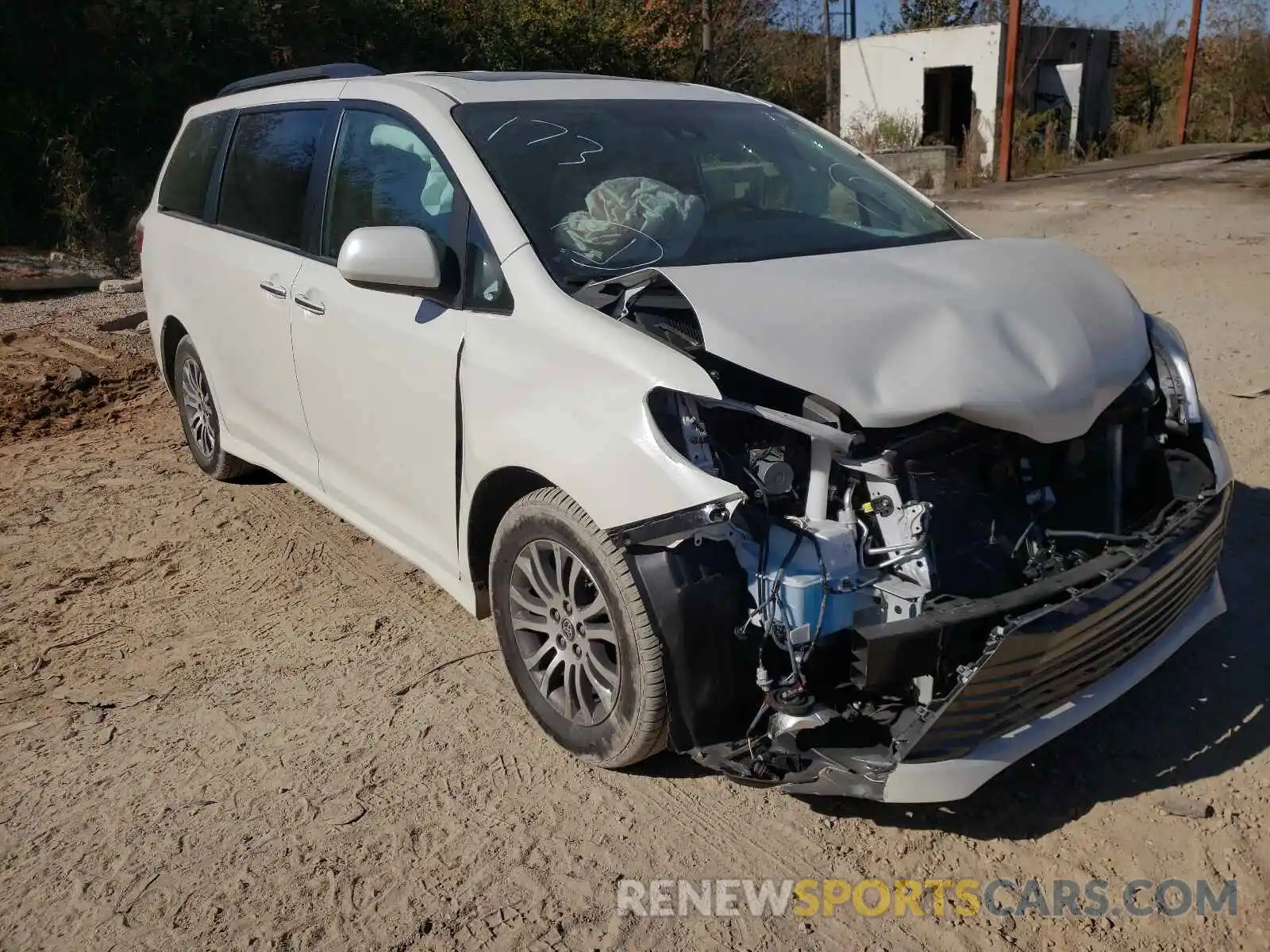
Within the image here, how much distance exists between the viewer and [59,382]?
772 cm

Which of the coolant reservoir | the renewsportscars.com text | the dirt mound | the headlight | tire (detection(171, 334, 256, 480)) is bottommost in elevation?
the dirt mound

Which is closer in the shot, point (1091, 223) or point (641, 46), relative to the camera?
point (1091, 223)

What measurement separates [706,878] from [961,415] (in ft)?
4.46

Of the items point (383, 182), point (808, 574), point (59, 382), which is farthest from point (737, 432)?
point (59, 382)

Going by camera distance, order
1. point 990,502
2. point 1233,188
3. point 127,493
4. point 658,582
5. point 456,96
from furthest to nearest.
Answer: point 1233,188, point 127,493, point 456,96, point 990,502, point 658,582

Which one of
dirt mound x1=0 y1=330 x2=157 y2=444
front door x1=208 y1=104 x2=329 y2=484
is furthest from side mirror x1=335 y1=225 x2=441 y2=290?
dirt mound x1=0 y1=330 x2=157 y2=444

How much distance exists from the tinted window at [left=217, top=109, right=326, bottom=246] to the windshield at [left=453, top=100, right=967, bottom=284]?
100 cm

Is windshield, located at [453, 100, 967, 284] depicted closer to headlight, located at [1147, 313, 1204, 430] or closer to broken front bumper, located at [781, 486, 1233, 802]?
headlight, located at [1147, 313, 1204, 430]

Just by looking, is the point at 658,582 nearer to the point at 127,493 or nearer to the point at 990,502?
the point at 990,502

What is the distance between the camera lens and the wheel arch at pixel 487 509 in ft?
10.5

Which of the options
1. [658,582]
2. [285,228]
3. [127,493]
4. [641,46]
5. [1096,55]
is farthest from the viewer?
[1096,55]

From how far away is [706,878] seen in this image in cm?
277

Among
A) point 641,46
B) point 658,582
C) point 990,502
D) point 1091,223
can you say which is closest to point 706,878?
point 658,582

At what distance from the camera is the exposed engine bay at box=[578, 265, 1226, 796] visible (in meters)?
2.58
